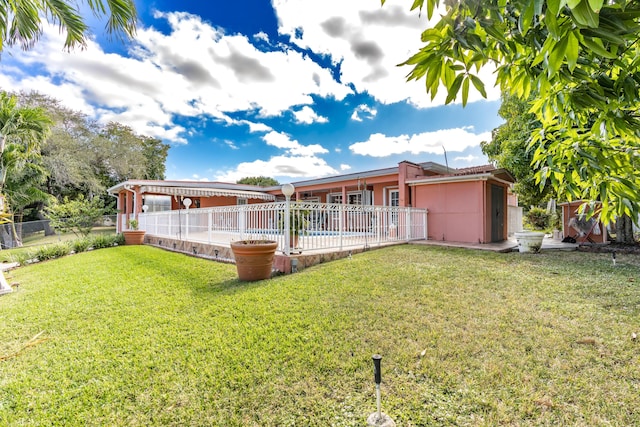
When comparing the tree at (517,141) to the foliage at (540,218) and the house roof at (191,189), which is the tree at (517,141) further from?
the house roof at (191,189)

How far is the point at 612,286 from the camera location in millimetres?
5602

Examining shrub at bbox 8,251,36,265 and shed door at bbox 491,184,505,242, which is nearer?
shrub at bbox 8,251,36,265

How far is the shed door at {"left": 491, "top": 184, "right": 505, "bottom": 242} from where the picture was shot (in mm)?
12469

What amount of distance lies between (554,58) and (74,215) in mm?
22303

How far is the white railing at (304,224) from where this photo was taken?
811cm

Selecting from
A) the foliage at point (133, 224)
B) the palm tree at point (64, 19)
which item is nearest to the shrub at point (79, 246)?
the foliage at point (133, 224)

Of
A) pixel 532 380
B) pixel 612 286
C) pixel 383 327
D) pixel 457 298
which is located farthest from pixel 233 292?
pixel 612 286

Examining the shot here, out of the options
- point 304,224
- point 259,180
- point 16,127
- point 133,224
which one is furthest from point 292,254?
point 259,180

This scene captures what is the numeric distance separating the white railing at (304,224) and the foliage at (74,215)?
6910 millimetres

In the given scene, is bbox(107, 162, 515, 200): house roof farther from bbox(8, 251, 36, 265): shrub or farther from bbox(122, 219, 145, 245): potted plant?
bbox(8, 251, 36, 265): shrub

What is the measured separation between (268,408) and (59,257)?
49.7 feet

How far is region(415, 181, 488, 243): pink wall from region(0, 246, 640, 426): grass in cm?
528

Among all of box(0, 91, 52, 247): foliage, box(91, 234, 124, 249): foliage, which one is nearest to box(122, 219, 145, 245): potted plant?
box(91, 234, 124, 249): foliage

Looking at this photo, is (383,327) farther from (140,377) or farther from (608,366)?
(140,377)
